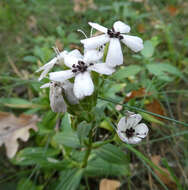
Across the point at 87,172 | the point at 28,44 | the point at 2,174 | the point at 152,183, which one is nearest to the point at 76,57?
the point at 87,172

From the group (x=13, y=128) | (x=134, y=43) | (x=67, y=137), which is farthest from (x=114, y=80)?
(x=13, y=128)

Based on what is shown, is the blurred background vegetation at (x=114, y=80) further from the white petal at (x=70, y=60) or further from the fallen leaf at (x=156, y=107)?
the white petal at (x=70, y=60)

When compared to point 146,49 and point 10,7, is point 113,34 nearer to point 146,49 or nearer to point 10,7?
point 146,49

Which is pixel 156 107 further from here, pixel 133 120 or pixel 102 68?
pixel 102 68

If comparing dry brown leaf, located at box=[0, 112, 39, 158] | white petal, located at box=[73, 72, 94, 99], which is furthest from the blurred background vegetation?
white petal, located at box=[73, 72, 94, 99]

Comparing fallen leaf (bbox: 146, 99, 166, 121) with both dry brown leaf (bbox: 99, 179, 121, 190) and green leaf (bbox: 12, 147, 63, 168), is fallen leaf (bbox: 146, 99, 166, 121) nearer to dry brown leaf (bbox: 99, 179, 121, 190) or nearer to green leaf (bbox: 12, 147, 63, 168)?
dry brown leaf (bbox: 99, 179, 121, 190)

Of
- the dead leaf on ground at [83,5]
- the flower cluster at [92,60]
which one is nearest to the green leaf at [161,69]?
the flower cluster at [92,60]
